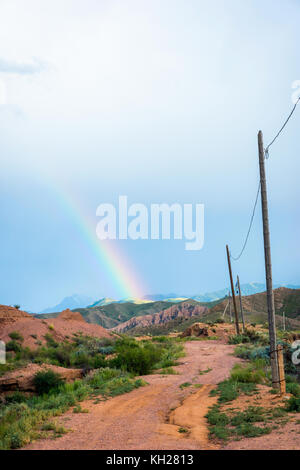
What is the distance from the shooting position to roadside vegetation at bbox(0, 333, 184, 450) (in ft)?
31.1

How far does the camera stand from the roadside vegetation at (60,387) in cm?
949

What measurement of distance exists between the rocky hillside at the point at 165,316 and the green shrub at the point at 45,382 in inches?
3628

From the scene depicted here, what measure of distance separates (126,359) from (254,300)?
81.0m

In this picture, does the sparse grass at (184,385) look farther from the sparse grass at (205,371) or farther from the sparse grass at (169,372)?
the sparse grass at (169,372)

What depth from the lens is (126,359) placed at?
2044 cm

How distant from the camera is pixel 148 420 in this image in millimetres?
10594

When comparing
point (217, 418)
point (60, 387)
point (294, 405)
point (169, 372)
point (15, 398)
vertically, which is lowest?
point (169, 372)

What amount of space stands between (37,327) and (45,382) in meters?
18.7

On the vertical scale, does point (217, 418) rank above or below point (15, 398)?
above

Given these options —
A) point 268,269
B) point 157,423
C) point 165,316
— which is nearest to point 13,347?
point 157,423

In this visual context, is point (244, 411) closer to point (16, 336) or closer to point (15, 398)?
point (15, 398)

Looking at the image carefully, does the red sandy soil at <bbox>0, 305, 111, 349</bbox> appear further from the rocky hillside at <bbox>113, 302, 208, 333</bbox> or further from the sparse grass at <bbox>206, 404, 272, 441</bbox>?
the rocky hillside at <bbox>113, 302, 208, 333</bbox>
